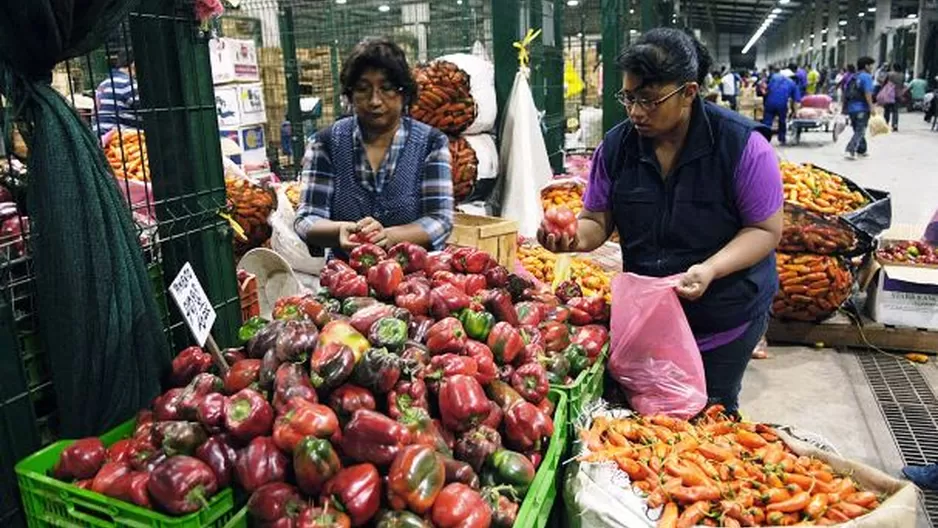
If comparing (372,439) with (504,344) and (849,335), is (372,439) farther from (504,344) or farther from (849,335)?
(849,335)

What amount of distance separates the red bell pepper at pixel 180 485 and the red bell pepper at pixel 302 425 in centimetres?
17

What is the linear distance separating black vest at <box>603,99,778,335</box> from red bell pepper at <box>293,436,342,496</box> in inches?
63.8

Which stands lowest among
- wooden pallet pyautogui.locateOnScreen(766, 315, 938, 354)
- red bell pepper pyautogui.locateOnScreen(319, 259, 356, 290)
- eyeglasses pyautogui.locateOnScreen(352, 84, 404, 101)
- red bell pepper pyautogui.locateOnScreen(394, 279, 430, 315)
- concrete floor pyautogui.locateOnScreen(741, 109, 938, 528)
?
concrete floor pyautogui.locateOnScreen(741, 109, 938, 528)

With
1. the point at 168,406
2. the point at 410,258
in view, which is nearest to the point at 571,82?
the point at 410,258

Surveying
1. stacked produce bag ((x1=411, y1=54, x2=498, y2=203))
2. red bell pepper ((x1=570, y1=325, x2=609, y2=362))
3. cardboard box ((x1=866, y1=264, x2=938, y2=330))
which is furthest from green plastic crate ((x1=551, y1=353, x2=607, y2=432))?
cardboard box ((x1=866, y1=264, x2=938, y2=330))

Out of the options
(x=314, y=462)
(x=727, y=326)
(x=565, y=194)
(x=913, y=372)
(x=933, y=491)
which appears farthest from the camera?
(x=565, y=194)

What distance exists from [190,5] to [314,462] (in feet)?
5.69

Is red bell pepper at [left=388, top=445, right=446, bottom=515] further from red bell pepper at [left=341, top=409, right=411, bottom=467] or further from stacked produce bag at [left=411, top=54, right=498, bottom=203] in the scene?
stacked produce bag at [left=411, top=54, right=498, bottom=203]

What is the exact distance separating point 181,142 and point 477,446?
1.51 meters

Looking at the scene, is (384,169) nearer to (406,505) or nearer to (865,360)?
(406,505)

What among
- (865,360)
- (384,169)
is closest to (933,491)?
(865,360)

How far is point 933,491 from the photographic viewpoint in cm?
336

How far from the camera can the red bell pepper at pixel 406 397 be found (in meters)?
1.79

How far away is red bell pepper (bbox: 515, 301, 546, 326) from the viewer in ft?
8.39
